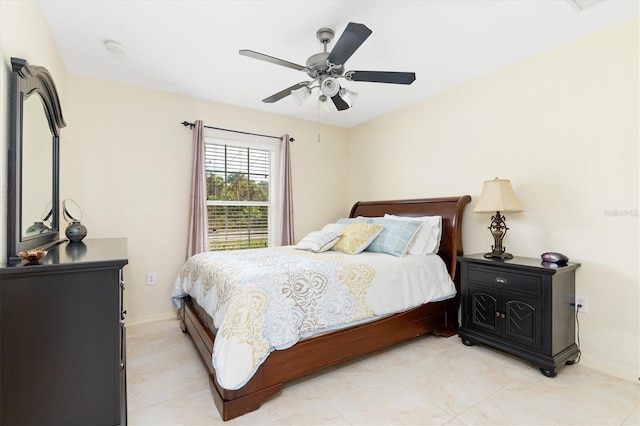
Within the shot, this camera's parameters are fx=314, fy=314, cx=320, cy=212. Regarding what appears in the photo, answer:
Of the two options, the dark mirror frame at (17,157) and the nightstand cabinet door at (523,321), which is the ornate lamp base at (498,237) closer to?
the nightstand cabinet door at (523,321)

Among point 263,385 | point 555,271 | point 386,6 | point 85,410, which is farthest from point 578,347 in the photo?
point 85,410

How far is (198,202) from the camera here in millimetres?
3467

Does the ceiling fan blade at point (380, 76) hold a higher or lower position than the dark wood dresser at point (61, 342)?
higher

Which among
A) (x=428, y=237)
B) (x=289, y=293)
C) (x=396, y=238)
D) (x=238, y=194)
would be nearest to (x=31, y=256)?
(x=289, y=293)

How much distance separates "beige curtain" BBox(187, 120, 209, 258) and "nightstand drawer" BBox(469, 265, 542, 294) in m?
2.73

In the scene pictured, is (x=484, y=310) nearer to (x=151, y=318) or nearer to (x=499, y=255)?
(x=499, y=255)

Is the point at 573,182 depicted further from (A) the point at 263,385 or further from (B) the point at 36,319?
(B) the point at 36,319

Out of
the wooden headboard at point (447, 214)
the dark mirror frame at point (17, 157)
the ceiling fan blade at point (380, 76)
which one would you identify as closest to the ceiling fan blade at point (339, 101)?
the ceiling fan blade at point (380, 76)

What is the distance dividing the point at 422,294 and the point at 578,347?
1.19 metres

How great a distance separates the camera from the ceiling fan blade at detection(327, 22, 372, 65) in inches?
67.8

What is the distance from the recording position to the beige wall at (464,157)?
2213 mm

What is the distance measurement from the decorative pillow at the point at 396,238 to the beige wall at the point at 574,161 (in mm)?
677

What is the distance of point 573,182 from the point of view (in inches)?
96.7

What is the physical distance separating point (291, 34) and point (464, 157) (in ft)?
6.72
